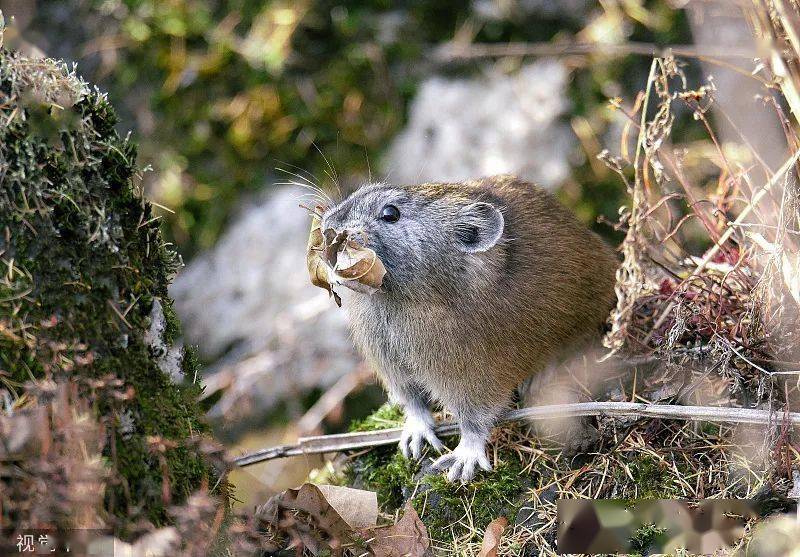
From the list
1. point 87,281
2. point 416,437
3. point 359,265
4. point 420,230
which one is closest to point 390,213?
point 420,230

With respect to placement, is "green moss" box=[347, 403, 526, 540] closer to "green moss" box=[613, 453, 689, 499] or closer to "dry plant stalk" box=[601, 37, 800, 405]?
"green moss" box=[613, 453, 689, 499]

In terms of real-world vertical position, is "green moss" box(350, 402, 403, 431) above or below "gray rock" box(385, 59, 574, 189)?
below

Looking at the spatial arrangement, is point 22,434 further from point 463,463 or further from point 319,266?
point 463,463

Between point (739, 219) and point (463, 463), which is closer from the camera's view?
point (739, 219)

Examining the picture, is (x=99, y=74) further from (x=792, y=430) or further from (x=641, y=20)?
(x=792, y=430)

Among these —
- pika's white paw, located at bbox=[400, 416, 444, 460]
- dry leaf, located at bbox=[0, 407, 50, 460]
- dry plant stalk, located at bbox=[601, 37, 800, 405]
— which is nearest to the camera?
dry leaf, located at bbox=[0, 407, 50, 460]

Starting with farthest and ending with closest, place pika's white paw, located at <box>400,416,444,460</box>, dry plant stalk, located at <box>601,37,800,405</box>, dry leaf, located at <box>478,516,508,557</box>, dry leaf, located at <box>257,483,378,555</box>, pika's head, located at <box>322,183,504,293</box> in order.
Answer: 1. pika's white paw, located at <box>400,416,444,460</box>
2. pika's head, located at <box>322,183,504,293</box>
3. dry plant stalk, located at <box>601,37,800,405</box>
4. dry leaf, located at <box>478,516,508,557</box>
5. dry leaf, located at <box>257,483,378,555</box>

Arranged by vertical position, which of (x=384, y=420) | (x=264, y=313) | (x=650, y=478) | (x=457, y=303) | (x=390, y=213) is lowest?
(x=264, y=313)

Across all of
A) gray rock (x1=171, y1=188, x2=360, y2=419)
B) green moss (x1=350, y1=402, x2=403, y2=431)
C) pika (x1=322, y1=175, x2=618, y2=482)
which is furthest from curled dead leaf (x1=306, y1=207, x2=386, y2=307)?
gray rock (x1=171, y1=188, x2=360, y2=419)
